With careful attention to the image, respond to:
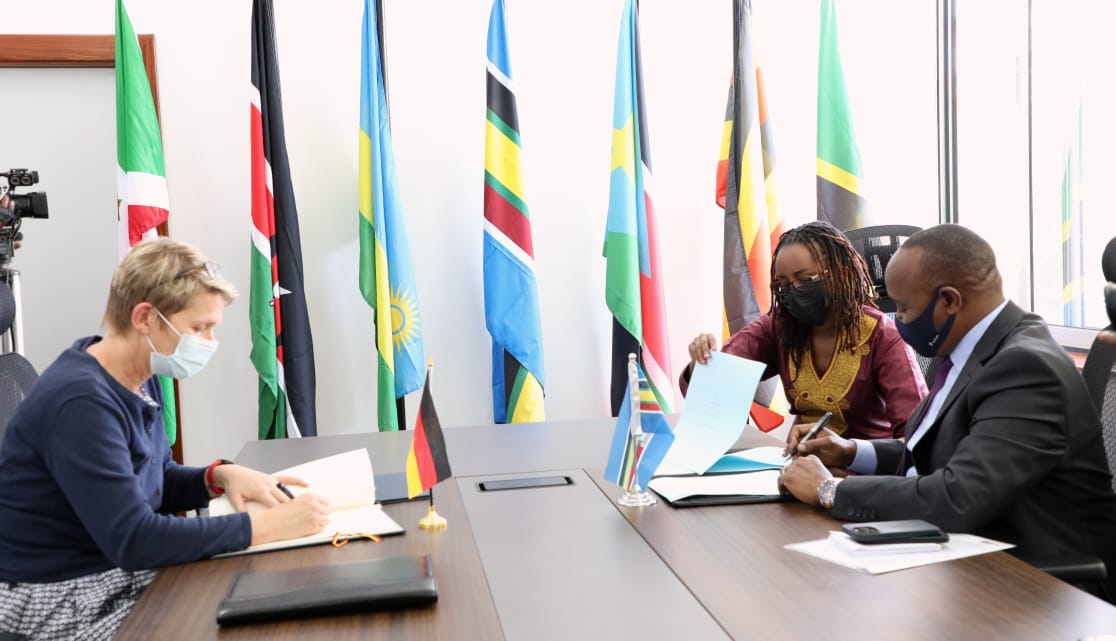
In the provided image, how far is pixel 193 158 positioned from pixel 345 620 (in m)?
3.01

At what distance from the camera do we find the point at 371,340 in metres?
3.92

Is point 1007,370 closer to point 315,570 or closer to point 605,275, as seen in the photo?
point 315,570

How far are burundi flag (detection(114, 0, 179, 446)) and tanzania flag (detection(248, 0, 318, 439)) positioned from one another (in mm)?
351

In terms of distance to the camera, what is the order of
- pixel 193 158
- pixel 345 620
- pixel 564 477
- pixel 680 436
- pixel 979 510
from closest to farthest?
pixel 345 620
pixel 979 510
pixel 564 477
pixel 680 436
pixel 193 158

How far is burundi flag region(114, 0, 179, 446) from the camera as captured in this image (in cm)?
339

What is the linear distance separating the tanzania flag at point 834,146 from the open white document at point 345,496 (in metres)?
2.52

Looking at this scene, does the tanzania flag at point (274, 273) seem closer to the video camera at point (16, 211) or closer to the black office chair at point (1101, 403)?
the video camera at point (16, 211)

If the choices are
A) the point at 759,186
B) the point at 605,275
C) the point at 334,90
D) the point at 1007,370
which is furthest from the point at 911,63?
the point at 1007,370

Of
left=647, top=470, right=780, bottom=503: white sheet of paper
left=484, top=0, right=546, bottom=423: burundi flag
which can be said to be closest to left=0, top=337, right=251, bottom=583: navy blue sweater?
left=647, top=470, right=780, bottom=503: white sheet of paper

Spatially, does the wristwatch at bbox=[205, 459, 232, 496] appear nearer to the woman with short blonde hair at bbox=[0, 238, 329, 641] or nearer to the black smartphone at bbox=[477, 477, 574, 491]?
the woman with short blonde hair at bbox=[0, 238, 329, 641]

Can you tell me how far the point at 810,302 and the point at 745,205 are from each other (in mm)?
1416

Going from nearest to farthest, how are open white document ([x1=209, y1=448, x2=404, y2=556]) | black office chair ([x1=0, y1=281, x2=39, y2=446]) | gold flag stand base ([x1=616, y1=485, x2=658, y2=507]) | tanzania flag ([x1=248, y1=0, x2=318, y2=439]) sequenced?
open white document ([x1=209, y1=448, x2=404, y2=556]) < gold flag stand base ([x1=616, y1=485, x2=658, y2=507]) < black office chair ([x1=0, y1=281, x2=39, y2=446]) < tanzania flag ([x1=248, y1=0, x2=318, y2=439])

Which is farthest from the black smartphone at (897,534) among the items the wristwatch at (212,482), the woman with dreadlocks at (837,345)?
the wristwatch at (212,482)

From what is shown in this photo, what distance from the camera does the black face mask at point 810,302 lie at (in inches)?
94.4
